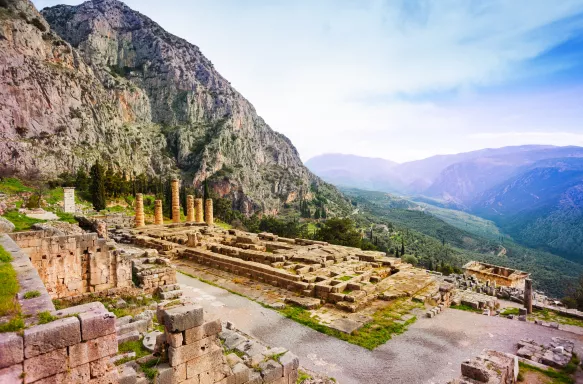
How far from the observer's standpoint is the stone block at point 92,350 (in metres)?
4.44

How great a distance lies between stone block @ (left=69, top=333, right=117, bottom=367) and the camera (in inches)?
175

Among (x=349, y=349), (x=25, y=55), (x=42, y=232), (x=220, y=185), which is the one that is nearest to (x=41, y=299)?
(x=42, y=232)

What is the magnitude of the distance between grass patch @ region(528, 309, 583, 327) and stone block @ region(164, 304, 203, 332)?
717 inches

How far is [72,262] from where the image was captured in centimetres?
1115

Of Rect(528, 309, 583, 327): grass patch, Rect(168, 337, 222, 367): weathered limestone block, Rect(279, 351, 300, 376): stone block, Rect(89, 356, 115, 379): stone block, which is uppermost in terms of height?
Rect(89, 356, 115, 379): stone block

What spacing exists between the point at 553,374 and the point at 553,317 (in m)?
9.37

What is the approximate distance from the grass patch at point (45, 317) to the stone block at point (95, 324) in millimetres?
360

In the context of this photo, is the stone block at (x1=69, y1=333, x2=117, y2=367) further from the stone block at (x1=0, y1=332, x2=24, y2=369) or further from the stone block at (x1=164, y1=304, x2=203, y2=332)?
the stone block at (x1=164, y1=304, x2=203, y2=332)

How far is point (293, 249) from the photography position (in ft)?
83.1

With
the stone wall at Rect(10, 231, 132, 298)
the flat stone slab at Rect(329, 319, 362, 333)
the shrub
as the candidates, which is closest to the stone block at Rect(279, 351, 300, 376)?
the flat stone slab at Rect(329, 319, 362, 333)

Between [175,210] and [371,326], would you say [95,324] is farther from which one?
[175,210]

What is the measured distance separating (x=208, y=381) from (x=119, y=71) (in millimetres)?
134561

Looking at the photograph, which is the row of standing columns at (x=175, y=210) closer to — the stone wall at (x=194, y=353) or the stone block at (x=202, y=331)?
the stone wall at (x=194, y=353)

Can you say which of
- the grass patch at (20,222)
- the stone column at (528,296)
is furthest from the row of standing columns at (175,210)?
the stone column at (528,296)
